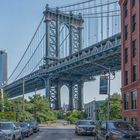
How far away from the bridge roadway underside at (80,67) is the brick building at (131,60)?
15.0m

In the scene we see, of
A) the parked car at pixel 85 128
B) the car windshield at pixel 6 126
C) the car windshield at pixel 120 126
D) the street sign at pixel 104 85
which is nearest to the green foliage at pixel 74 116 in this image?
the parked car at pixel 85 128

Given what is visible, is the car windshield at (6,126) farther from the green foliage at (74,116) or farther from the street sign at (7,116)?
the green foliage at (74,116)

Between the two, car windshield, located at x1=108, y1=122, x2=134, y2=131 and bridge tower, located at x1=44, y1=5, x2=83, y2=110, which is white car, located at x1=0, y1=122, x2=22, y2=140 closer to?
car windshield, located at x1=108, y1=122, x2=134, y2=131

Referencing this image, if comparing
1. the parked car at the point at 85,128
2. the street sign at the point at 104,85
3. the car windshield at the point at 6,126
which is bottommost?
the parked car at the point at 85,128

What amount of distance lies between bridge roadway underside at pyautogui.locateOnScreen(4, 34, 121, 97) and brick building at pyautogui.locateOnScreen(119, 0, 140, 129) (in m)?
15.0

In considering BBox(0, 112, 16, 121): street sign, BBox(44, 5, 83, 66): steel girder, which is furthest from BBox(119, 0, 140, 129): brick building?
BBox(44, 5, 83, 66): steel girder

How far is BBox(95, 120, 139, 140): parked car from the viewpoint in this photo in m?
22.3

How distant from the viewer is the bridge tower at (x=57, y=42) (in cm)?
10379

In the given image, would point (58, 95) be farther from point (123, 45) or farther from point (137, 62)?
point (137, 62)

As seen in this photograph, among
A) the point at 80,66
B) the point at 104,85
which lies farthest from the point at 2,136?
the point at 80,66

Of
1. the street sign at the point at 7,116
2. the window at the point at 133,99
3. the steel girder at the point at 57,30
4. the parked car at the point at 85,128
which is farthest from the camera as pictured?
the steel girder at the point at 57,30

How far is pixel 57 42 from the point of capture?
105250mm

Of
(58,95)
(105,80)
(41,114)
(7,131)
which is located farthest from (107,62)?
(7,131)

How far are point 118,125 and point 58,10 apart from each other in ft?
274
